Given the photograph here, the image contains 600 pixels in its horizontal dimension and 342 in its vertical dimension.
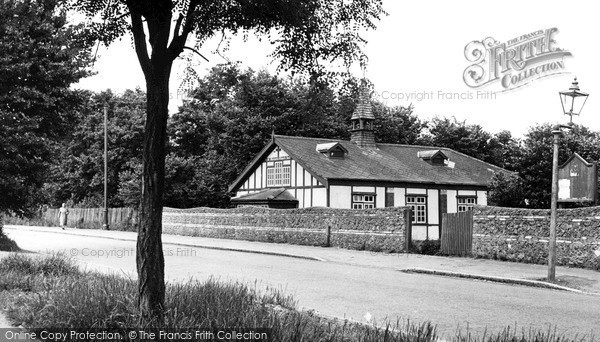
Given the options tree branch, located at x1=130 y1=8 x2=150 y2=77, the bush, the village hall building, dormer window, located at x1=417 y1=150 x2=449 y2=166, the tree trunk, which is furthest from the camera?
dormer window, located at x1=417 y1=150 x2=449 y2=166

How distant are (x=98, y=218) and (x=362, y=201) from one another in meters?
21.8

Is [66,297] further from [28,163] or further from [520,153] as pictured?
[520,153]

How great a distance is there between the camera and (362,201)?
116 ft

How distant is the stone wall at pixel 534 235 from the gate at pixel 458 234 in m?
0.42

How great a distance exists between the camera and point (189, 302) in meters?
7.05

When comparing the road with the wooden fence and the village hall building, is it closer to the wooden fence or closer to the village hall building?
the village hall building

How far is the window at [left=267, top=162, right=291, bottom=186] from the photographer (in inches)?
1451

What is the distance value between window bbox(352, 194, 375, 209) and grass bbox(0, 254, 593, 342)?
1036 inches

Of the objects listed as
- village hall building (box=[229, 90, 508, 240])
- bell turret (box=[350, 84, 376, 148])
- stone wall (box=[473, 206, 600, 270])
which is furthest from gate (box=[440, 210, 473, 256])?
bell turret (box=[350, 84, 376, 148])

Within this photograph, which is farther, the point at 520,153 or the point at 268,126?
the point at 268,126

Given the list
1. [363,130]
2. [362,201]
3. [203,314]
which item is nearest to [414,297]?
[203,314]

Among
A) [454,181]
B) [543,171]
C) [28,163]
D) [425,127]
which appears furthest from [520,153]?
[425,127]

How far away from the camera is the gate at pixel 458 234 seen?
2033cm

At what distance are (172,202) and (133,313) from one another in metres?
40.7
